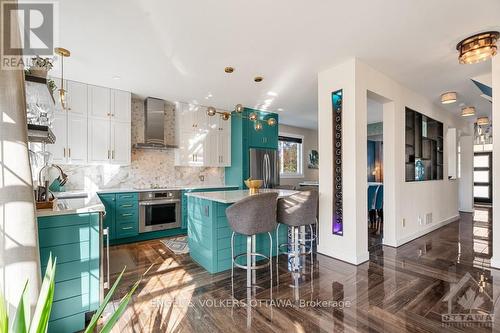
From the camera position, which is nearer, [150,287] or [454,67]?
[150,287]

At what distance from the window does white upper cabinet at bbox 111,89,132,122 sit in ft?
13.5

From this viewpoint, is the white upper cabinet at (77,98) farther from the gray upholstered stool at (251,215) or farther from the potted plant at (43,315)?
the potted plant at (43,315)

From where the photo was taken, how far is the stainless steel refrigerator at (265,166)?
5293 mm

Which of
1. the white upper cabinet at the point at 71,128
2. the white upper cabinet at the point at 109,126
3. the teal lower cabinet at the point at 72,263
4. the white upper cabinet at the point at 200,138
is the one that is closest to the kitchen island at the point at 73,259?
the teal lower cabinet at the point at 72,263

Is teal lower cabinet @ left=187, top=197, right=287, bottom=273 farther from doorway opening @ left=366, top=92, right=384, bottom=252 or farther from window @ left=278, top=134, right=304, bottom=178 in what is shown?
window @ left=278, top=134, right=304, bottom=178

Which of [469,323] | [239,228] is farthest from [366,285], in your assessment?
[239,228]

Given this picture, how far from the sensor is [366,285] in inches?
94.1

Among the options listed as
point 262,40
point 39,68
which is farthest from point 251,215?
point 39,68

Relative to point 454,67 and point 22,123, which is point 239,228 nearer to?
point 22,123

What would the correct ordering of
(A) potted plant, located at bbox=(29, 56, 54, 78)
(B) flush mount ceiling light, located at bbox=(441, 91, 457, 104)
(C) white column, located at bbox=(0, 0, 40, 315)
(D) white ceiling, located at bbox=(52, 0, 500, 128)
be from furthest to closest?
1. (B) flush mount ceiling light, located at bbox=(441, 91, 457, 104)
2. (D) white ceiling, located at bbox=(52, 0, 500, 128)
3. (A) potted plant, located at bbox=(29, 56, 54, 78)
4. (C) white column, located at bbox=(0, 0, 40, 315)

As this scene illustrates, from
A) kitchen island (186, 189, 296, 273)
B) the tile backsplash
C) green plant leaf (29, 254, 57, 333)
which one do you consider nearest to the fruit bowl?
kitchen island (186, 189, 296, 273)

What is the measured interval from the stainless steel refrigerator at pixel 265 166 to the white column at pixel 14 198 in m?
4.10

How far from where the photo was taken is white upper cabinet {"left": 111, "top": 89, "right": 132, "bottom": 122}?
404 centimetres

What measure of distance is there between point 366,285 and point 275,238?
4.03 ft
